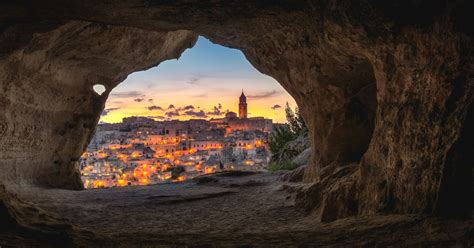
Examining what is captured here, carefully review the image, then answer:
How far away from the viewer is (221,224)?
8.53m

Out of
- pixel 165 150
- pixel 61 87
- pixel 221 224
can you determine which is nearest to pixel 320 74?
pixel 221 224

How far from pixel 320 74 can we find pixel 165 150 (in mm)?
121159

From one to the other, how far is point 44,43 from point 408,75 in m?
11.3

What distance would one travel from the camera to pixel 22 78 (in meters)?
12.7

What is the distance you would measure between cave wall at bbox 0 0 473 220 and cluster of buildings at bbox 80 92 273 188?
6003 centimetres

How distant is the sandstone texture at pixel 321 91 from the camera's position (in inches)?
223

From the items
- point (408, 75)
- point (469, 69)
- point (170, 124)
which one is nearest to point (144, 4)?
point (408, 75)

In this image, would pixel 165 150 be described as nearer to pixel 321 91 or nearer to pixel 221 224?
pixel 321 91

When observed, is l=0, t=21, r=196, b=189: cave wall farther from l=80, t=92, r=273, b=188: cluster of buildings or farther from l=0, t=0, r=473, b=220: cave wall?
l=80, t=92, r=273, b=188: cluster of buildings

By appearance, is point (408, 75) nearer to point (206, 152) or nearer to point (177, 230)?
point (177, 230)

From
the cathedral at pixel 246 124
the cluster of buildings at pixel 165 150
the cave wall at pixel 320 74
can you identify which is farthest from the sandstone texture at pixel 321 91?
the cathedral at pixel 246 124

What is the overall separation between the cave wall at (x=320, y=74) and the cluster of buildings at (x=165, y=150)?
60032 mm

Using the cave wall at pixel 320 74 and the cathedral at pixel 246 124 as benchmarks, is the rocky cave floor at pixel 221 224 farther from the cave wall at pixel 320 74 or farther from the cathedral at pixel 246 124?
the cathedral at pixel 246 124

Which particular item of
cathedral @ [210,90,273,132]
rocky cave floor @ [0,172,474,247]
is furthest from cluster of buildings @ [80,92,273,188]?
rocky cave floor @ [0,172,474,247]
